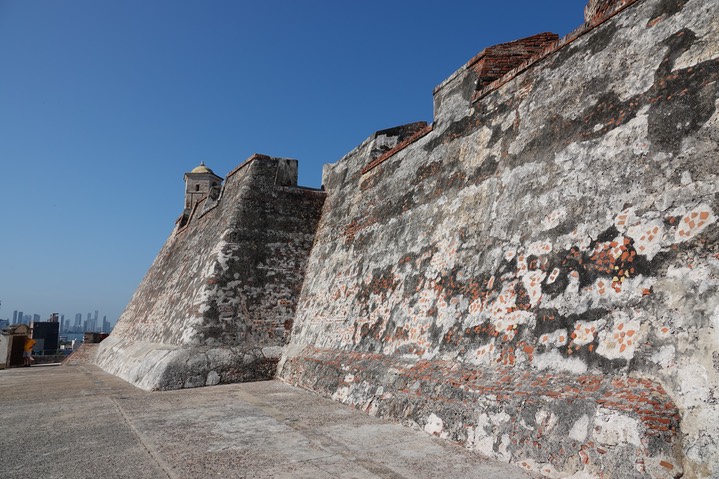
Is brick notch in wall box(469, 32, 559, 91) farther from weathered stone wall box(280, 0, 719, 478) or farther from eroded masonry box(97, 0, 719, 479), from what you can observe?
weathered stone wall box(280, 0, 719, 478)

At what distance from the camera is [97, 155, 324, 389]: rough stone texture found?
307 inches

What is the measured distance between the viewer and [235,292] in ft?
28.7

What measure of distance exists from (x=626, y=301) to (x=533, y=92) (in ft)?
9.28

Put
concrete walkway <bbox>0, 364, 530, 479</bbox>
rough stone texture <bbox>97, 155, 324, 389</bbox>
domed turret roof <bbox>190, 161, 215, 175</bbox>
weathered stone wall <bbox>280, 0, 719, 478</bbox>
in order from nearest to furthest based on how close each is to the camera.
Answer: weathered stone wall <bbox>280, 0, 719, 478</bbox>, concrete walkway <bbox>0, 364, 530, 479</bbox>, rough stone texture <bbox>97, 155, 324, 389</bbox>, domed turret roof <bbox>190, 161, 215, 175</bbox>

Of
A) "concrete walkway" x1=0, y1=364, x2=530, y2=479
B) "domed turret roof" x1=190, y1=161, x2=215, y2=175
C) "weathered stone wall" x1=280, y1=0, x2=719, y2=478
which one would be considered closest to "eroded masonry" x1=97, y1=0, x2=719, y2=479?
"weathered stone wall" x1=280, y1=0, x2=719, y2=478

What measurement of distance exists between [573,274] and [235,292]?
246 inches

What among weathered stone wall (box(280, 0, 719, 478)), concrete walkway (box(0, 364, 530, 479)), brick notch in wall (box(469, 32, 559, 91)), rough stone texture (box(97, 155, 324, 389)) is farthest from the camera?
rough stone texture (box(97, 155, 324, 389))

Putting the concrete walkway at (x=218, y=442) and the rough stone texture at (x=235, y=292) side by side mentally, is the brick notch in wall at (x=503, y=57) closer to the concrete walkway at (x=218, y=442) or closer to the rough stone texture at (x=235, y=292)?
the concrete walkway at (x=218, y=442)

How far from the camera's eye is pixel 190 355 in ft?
24.9

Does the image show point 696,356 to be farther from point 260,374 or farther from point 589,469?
point 260,374

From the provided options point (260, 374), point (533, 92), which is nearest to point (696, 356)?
point (533, 92)

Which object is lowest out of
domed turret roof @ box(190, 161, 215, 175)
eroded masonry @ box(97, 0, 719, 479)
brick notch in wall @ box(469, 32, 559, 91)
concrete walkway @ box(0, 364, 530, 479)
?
concrete walkway @ box(0, 364, 530, 479)

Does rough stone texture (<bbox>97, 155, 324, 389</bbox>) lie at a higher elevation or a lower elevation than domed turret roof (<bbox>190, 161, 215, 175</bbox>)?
lower

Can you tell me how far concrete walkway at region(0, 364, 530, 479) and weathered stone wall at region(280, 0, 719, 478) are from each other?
0.35 metres
